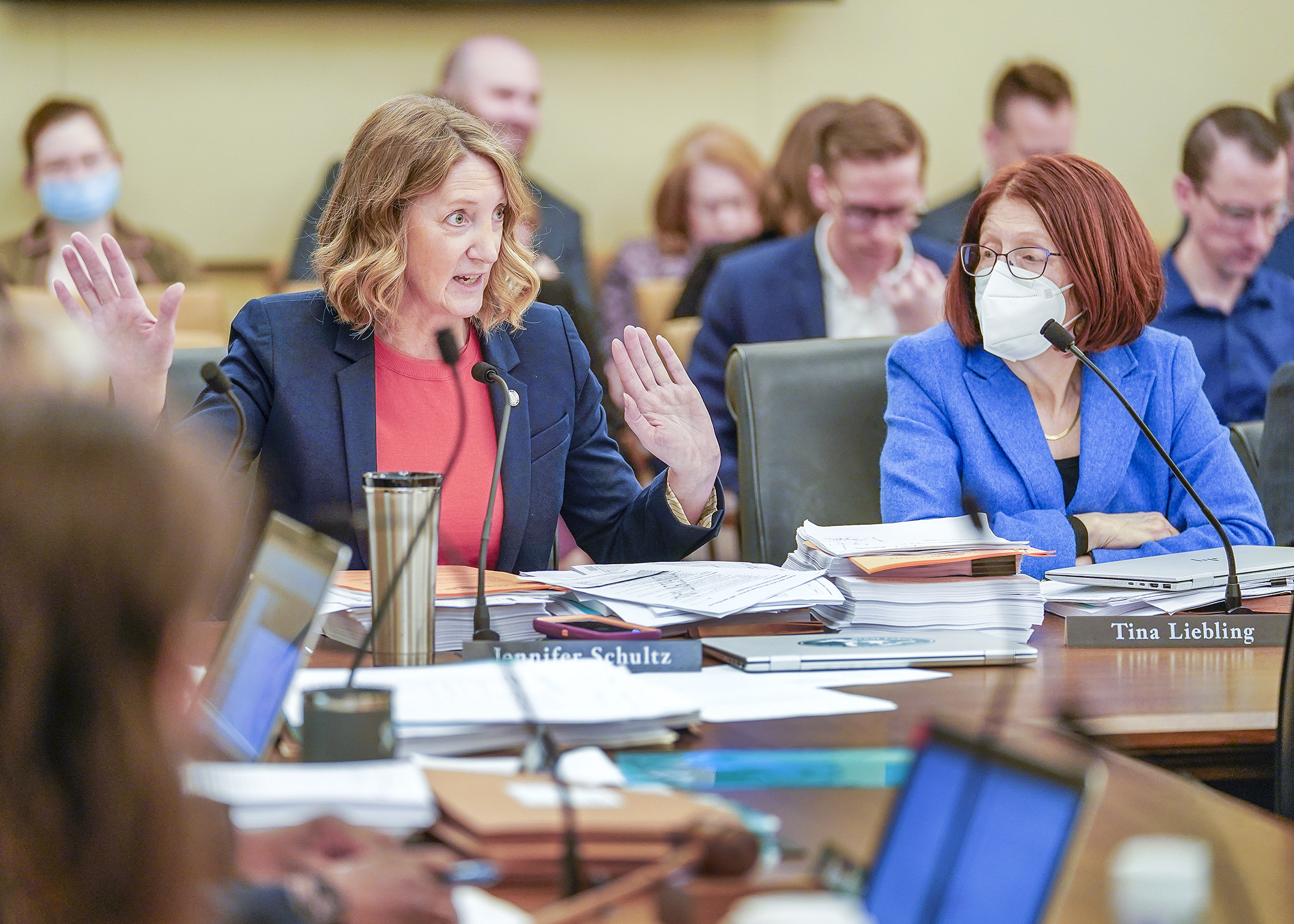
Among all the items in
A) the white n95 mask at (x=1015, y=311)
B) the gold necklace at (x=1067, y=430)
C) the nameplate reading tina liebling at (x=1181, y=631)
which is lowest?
the nameplate reading tina liebling at (x=1181, y=631)

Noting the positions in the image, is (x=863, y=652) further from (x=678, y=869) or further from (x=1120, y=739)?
(x=678, y=869)

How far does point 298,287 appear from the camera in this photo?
3738 mm

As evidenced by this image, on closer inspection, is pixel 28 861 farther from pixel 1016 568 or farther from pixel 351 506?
pixel 351 506

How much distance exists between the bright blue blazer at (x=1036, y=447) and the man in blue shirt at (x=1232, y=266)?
1.17 m

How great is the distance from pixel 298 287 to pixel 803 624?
8.43 ft

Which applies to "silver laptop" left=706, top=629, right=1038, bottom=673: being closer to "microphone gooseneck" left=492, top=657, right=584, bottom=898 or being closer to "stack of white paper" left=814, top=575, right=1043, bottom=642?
"stack of white paper" left=814, top=575, right=1043, bottom=642

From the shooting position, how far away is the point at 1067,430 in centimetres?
202

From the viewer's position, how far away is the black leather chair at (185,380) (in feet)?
6.22

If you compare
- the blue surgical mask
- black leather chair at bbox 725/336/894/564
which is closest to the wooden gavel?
black leather chair at bbox 725/336/894/564

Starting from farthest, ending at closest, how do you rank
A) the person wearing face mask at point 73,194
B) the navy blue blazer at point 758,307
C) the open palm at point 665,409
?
the person wearing face mask at point 73,194 → the navy blue blazer at point 758,307 → the open palm at point 665,409

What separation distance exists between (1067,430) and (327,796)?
1.48m

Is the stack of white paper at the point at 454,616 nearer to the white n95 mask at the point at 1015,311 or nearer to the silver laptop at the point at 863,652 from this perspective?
the silver laptop at the point at 863,652

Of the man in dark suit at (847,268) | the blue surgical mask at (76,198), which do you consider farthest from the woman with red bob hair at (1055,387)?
the blue surgical mask at (76,198)

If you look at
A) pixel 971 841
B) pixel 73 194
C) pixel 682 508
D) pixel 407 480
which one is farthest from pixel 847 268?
pixel 971 841
